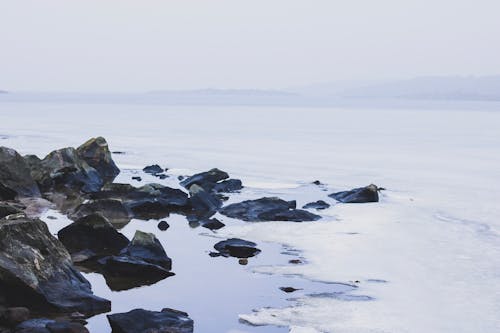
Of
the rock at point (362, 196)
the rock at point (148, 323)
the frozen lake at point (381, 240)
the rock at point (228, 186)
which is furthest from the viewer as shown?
the rock at point (228, 186)

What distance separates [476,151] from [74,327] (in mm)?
32173

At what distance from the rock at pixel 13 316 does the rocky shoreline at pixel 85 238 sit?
1 cm

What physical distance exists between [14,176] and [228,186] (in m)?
6.79

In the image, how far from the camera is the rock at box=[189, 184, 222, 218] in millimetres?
18516

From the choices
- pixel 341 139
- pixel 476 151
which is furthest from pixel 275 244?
pixel 341 139

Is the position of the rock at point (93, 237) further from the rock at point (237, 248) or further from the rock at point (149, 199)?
the rock at point (149, 199)

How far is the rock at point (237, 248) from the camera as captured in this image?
13.2 metres

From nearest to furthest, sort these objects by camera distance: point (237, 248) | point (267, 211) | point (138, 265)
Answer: point (138, 265) < point (237, 248) < point (267, 211)

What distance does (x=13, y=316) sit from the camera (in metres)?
8.53

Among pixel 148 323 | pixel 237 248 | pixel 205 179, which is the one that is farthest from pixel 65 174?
pixel 148 323

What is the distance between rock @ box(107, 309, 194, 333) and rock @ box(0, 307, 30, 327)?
3.56ft

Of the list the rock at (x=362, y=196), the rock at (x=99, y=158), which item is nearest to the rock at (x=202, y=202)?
Result: the rock at (x=362, y=196)

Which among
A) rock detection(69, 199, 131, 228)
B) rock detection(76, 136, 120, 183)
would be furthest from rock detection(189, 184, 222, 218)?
rock detection(76, 136, 120, 183)

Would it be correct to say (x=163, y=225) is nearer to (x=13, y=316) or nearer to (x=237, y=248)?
(x=237, y=248)
